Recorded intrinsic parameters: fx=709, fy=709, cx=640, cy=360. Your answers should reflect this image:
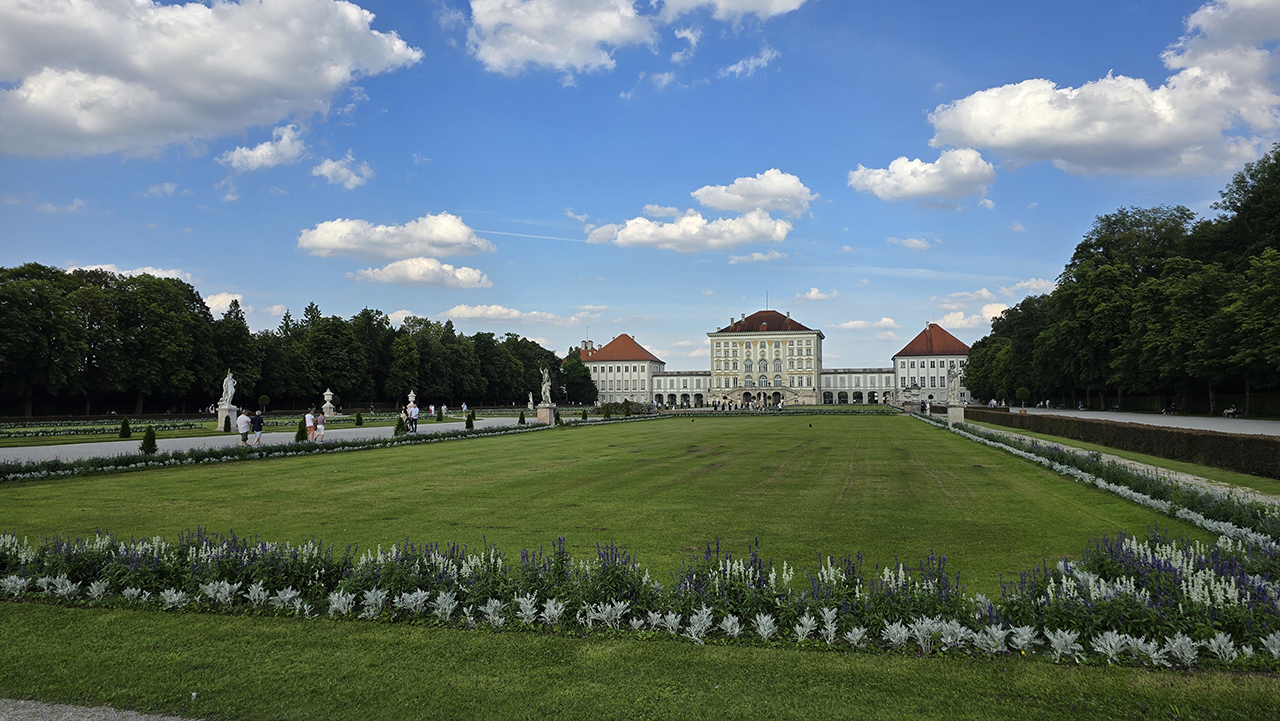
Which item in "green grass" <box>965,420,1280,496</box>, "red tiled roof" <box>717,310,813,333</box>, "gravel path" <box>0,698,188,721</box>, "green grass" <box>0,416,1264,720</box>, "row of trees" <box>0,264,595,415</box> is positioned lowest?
"gravel path" <box>0,698,188,721</box>

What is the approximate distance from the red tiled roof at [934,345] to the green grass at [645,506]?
377 ft

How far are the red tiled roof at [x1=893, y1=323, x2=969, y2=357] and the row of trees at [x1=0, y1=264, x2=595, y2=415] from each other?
7970 cm

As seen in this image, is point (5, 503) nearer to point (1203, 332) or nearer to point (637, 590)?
point (637, 590)

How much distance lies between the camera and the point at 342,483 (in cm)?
1359

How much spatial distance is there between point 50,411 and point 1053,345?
2706 inches

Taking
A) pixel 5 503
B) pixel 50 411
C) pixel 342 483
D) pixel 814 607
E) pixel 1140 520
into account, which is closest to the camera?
pixel 814 607

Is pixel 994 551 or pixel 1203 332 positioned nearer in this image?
pixel 994 551

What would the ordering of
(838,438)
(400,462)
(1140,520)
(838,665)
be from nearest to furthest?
(838,665)
(1140,520)
(400,462)
(838,438)

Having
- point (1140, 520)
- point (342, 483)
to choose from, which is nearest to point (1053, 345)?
point (1140, 520)

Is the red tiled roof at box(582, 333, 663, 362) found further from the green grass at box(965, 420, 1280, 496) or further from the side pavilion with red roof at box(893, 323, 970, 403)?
the green grass at box(965, 420, 1280, 496)

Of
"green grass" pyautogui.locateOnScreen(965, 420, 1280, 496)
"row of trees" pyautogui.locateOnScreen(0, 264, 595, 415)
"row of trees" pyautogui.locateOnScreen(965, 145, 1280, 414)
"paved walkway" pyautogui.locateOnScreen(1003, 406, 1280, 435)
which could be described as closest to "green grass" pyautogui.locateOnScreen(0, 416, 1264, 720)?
"green grass" pyautogui.locateOnScreen(965, 420, 1280, 496)

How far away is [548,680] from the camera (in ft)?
14.2

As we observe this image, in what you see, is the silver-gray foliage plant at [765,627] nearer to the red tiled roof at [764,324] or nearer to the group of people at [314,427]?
the group of people at [314,427]

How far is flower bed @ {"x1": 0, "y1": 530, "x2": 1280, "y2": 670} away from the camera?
4.62 meters
